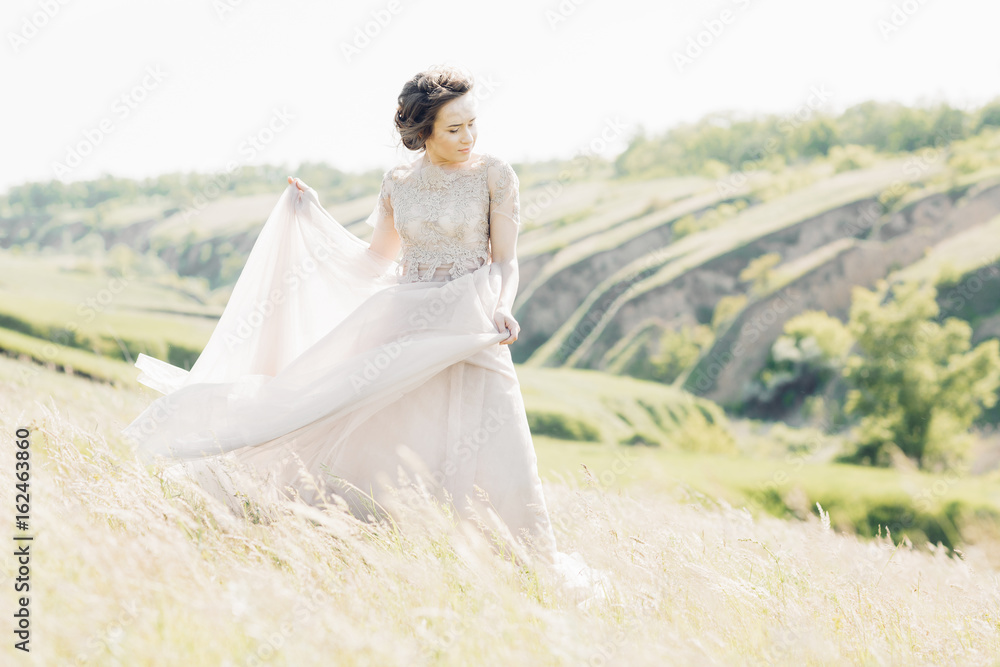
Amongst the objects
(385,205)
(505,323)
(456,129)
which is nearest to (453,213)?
(456,129)

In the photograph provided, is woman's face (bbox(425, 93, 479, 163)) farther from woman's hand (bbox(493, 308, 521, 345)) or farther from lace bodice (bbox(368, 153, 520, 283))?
woman's hand (bbox(493, 308, 521, 345))

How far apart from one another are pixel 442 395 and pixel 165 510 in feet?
5.22

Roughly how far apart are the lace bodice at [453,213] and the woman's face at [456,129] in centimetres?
11

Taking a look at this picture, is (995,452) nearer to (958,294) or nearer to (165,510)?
(958,294)

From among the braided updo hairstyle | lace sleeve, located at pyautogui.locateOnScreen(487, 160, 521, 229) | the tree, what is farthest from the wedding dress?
the tree

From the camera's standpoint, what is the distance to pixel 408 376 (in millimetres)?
4078

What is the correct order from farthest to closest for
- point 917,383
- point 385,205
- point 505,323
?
point 917,383 < point 385,205 < point 505,323

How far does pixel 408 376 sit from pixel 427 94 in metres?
1.71

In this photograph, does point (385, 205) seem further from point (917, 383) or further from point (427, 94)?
point (917, 383)

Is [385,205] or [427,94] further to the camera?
[385,205]

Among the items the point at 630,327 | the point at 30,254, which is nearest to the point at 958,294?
the point at 630,327

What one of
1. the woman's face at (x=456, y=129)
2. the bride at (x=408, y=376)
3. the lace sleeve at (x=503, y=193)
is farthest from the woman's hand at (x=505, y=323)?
the woman's face at (x=456, y=129)

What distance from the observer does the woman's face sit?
14.5 ft

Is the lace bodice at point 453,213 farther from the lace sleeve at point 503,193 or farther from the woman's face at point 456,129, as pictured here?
the woman's face at point 456,129
